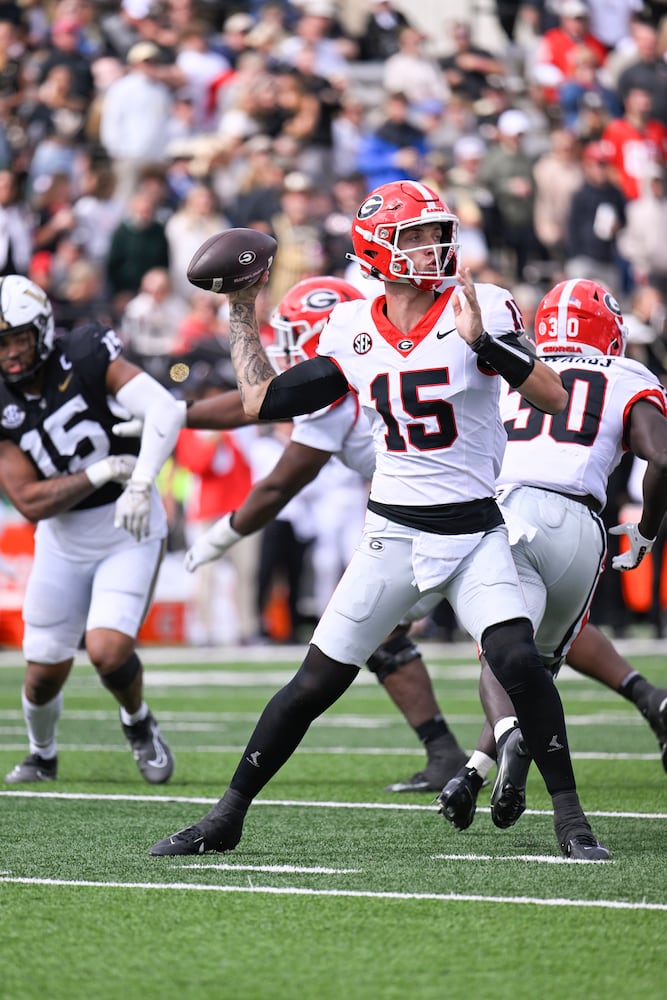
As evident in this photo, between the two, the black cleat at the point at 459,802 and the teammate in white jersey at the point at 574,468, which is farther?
the teammate in white jersey at the point at 574,468

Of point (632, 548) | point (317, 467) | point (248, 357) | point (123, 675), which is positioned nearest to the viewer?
point (248, 357)

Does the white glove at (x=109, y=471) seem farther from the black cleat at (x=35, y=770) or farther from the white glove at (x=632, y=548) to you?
the white glove at (x=632, y=548)

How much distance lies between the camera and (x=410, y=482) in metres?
4.95

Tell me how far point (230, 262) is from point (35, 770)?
281cm

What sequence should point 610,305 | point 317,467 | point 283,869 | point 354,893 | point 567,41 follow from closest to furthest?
point 354,893, point 283,869, point 610,305, point 317,467, point 567,41

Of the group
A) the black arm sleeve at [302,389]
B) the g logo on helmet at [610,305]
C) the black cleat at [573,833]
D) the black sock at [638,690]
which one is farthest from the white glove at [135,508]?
the black cleat at [573,833]

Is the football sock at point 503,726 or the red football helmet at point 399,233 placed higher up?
the red football helmet at point 399,233

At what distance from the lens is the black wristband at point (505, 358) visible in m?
4.62

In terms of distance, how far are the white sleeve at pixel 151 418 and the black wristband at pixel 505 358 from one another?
2138mm

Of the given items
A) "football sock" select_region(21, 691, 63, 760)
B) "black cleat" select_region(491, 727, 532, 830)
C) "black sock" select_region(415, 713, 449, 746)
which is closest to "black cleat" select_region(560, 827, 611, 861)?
"black cleat" select_region(491, 727, 532, 830)

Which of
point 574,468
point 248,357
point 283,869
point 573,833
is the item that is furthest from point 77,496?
point 573,833

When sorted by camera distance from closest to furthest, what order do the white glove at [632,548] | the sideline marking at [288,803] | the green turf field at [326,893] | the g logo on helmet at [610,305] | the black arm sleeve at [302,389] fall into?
the green turf field at [326,893], the black arm sleeve at [302,389], the sideline marking at [288,803], the white glove at [632,548], the g logo on helmet at [610,305]

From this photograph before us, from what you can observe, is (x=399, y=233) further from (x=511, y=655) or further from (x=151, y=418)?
(x=151, y=418)

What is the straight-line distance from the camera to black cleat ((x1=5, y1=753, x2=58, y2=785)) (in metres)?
6.95
